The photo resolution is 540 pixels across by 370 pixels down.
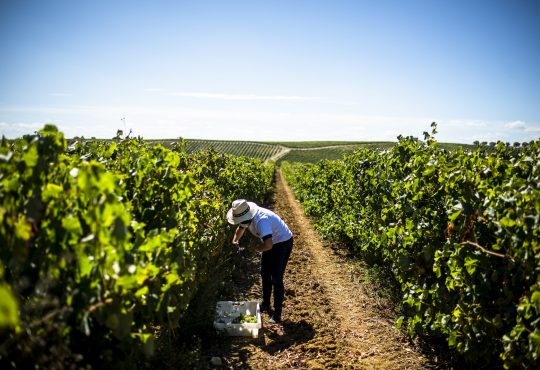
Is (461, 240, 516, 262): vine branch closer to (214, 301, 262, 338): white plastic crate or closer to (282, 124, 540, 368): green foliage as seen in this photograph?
(282, 124, 540, 368): green foliage

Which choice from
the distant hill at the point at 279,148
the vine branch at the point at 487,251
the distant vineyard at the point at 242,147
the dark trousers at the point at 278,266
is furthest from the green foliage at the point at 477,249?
the distant vineyard at the point at 242,147

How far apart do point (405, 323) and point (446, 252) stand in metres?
2.21

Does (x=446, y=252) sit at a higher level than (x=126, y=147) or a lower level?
lower

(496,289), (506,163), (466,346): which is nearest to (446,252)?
(496,289)

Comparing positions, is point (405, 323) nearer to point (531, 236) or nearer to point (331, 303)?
point (331, 303)

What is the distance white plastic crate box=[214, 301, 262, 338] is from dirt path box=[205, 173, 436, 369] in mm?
111

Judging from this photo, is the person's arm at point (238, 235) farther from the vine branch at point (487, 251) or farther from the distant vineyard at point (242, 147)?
the distant vineyard at point (242, 147)

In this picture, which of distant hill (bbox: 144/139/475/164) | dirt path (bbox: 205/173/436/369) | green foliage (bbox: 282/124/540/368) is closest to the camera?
green foliage (bbox: 282/124/540/368)

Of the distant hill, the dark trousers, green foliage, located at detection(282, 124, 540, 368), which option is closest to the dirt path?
the dark trousers

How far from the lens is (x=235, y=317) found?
5.10m

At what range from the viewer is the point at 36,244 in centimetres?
192

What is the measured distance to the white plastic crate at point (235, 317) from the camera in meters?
4.73

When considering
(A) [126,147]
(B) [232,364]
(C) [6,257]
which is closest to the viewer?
(C) [6,257]

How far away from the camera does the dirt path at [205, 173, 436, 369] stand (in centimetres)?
429
